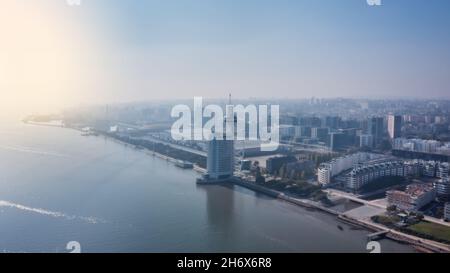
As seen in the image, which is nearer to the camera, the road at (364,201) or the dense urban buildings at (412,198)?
the road at (364,201)

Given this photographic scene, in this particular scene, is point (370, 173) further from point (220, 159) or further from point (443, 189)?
point (220, 159)

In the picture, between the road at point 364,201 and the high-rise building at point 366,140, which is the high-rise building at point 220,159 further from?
the high-rise building at point 366,140

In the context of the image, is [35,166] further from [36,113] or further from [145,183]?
[36,113]

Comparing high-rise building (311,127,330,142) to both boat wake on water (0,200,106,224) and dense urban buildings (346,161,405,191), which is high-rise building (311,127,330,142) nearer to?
dense urban buildings (346,161,405,191)

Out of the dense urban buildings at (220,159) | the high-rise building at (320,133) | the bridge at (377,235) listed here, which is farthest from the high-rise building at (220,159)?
the high-rise building at (320,133)

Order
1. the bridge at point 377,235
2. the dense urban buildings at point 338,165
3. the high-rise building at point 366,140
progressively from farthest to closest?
the high-rise building at point 366,140, the dense urban buildings at point 338,165, the bridge at point 377,235
